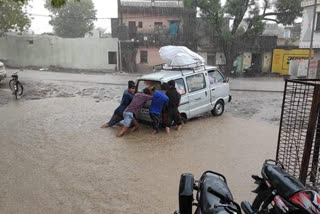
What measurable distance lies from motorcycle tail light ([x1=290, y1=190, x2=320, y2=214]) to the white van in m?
5.04

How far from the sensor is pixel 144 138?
23.0ft

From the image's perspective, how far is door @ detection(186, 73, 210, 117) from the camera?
8.02 m

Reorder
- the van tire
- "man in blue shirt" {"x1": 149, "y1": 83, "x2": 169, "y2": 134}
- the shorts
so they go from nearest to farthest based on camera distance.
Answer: "man in blue shirt" {"x1": 149, "y1": 83, "x2": 169, "y2": 134} < the shorts < the van tire

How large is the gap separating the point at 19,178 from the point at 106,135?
107 inches

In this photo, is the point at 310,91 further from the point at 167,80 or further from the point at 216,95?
the point at 216,95

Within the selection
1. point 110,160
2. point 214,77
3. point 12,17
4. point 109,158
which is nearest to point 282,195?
point 110,160

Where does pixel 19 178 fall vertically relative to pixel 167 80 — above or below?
below

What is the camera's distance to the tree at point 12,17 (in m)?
18.1

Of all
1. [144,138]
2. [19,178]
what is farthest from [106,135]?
[19,178]

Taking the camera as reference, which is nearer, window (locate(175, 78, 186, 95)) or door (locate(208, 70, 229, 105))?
window (locate(175, 78, 186, 95))

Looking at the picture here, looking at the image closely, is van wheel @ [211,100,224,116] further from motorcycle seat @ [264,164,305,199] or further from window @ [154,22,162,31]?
window @ [154,22,162,31]

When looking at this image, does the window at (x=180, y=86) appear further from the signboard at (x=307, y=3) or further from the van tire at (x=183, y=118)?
the signboard at (x=307, y=3)

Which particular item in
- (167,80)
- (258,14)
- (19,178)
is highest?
(258,14)

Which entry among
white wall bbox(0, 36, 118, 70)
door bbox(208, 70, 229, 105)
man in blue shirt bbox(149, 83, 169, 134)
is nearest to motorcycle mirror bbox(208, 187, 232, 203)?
man in blue shirt bbox(149, 83, 169, 134)
